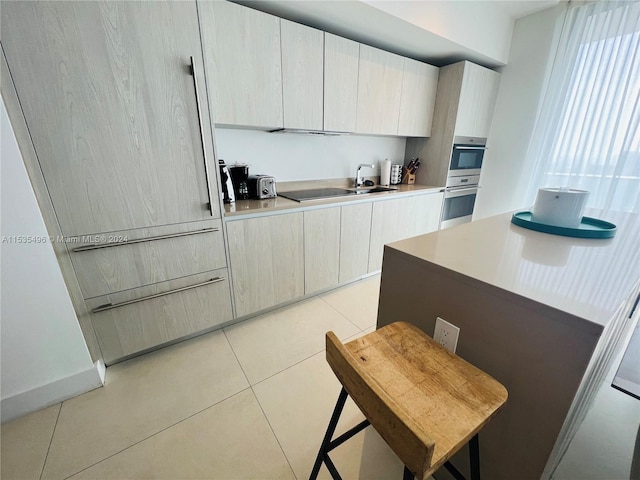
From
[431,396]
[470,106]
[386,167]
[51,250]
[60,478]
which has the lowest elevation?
[60,478]

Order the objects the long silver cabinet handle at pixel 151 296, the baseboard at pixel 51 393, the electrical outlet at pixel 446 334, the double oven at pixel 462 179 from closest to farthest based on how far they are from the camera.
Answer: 1. the electrical outlet at pixel 446 334
2. the baseboard at pixel 51 393
3. the long silver cabinet handle at pixel 151 296
4. the double oven at pixel 462 179

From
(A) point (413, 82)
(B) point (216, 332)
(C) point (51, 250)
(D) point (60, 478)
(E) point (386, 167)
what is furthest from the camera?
(E) point (386, 167)

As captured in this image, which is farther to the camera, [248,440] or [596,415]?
[596,415]

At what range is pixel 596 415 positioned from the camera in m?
1.28

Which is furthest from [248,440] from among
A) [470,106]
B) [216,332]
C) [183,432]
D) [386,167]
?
[470,106]

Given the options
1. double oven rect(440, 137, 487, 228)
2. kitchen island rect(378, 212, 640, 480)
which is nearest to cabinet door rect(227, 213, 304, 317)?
kitchen island rect(378, 212, 640, 480)

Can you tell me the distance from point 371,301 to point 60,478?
2.03 metres

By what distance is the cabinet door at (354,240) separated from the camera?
224cm

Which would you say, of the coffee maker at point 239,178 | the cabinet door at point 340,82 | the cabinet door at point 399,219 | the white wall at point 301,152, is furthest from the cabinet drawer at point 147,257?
the cabinet door at point 399,219

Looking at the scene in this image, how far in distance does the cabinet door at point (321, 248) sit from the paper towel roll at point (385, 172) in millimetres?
1118

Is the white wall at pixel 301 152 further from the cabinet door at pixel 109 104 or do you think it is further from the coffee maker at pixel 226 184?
the cabinet door at pixel 109 104

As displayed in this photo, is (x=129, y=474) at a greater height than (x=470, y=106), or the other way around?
(x=470, y=106)

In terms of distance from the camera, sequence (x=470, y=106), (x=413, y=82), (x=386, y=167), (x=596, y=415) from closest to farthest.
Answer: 1. (x=596, y=415)
2. (x=413, y=82)
3. (x=470, y=106)
4. (x=386, y=167)

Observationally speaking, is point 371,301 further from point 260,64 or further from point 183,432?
point 260,64
